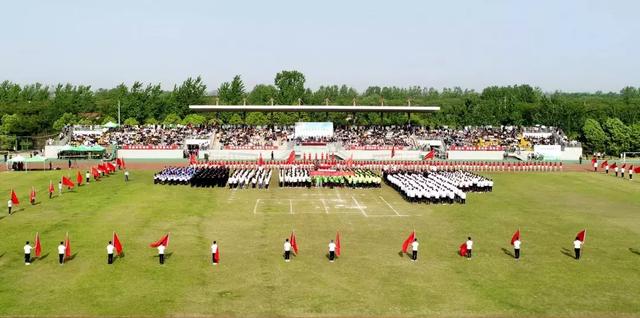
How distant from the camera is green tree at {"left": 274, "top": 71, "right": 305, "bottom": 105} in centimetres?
10721

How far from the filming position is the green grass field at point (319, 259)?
19.0m

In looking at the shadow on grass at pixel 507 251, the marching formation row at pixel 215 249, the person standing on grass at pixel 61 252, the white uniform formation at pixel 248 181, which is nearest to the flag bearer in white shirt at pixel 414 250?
the marching formation row at pixel 215 249

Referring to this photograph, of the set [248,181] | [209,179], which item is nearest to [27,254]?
[209,179]

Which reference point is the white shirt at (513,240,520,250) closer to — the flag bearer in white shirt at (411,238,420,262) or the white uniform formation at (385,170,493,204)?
the flag bearer in white shirt at (411,238,420,262)

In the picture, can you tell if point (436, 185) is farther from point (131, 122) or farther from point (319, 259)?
point (131, 122)

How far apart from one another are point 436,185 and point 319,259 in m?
18.0

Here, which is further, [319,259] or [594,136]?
[594,136]

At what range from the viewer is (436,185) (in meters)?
40.4

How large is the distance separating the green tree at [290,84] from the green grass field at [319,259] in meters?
66.8

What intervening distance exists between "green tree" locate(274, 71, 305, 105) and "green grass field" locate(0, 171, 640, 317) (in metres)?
66.8

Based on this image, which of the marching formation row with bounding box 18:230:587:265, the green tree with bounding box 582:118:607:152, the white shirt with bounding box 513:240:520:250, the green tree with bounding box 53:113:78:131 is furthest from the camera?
the green tree with bounding box 53:113:78:131

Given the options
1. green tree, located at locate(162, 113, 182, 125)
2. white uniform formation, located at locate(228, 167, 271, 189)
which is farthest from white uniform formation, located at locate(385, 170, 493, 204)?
green tree, located at locate(162, 113, 182, 125)

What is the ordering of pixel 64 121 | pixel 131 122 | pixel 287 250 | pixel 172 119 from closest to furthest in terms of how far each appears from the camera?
pixel 287 250 → pixel 131 122 → pixel 64 121 → pixel 172 119

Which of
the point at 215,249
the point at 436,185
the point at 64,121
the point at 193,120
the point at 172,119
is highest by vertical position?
the point at 172,119
